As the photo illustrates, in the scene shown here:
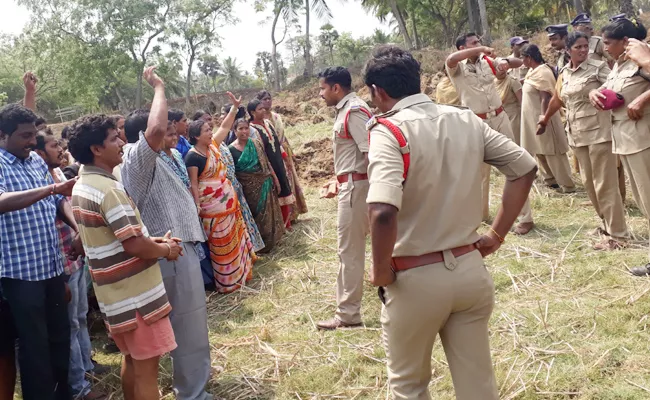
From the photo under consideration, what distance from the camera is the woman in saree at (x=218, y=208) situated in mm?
5223

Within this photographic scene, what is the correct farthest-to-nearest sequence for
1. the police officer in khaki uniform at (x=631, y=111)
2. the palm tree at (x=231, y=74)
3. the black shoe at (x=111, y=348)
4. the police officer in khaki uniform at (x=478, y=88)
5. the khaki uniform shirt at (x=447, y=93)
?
the palm tree at (x=231, y=74), the khaki uniform shirt at (x=447, y=93), the police officer in khaki uniform at (x=478, y=88), the black shoe at (x=111, y=348), the police officer in khaki uniform at (x=631, y=111)

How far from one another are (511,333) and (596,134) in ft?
7.95

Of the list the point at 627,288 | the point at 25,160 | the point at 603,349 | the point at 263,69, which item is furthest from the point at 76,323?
the point at 263,69

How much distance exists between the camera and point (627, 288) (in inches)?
166

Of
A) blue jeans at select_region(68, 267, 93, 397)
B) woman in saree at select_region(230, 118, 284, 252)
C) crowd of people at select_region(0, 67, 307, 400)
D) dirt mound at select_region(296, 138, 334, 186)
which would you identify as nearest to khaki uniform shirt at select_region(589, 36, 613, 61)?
woman in saree at select_region(230, 118, 284, 252)

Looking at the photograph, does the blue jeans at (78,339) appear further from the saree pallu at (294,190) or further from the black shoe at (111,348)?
the saree pallu at (294,190)

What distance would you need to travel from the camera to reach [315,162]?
11758mm

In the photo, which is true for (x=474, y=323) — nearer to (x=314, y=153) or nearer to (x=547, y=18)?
(x=314, y=153)

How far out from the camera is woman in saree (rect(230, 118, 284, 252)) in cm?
664

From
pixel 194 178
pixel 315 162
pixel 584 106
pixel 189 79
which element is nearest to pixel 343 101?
pixel 194 178

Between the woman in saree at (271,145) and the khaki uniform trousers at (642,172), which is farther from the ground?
the woman in saree at (271,145)

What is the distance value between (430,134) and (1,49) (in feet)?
139

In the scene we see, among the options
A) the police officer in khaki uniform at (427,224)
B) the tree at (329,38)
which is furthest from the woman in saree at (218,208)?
the tree at (329,38)

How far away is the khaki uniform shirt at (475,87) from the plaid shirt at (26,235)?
4.33 meters
